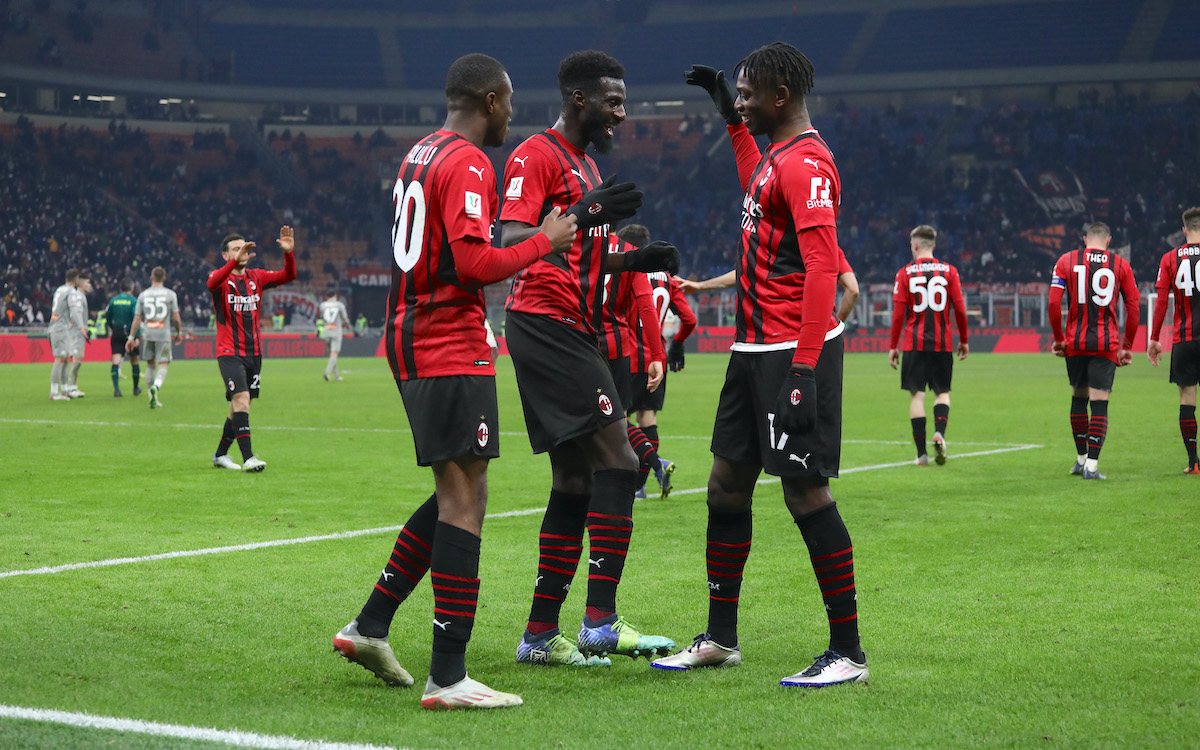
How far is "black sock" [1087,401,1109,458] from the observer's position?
34.2 ft

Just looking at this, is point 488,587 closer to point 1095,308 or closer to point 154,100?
point 1095,308

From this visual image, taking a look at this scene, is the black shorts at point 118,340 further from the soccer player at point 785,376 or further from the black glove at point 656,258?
the soccer player at point 785,376

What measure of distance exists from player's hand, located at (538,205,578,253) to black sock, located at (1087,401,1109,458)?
742cm

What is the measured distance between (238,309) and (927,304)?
6.51m

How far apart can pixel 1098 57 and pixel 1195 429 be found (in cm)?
4534

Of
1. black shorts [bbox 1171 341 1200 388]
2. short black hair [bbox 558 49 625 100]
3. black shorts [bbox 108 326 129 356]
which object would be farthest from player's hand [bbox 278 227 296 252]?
black shorts [bbox 108 326 129 356]

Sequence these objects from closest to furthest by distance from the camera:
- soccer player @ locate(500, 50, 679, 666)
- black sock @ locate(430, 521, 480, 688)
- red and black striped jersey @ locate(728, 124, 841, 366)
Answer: black sock @ locate(430, 521, 480, 688) → red and black striped jersey @ locate(728, 124, 841, 366) → soccer player @ locate(500, 50, 679, 666)

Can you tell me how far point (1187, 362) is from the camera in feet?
35.9

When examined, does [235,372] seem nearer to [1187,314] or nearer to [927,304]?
[927,304]

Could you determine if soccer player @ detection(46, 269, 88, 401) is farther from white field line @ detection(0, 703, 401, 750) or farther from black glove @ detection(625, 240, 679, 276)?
white field line @ detection(0, 703, 401, 750)

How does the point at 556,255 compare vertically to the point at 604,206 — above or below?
below

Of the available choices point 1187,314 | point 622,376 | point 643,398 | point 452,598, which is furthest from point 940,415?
point 452,598

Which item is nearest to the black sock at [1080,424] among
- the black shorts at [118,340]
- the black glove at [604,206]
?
the black glove at [604,206]

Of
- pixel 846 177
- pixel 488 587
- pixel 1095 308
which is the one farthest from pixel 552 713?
pixel 846 177
